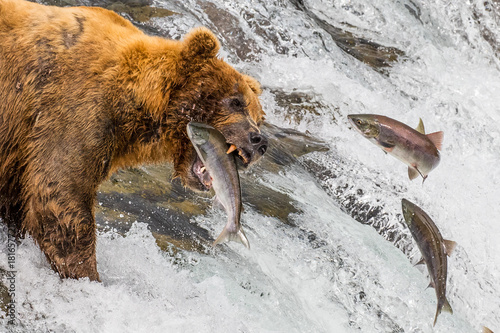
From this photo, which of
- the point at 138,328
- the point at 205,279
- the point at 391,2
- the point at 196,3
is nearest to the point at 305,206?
the point at 205,279

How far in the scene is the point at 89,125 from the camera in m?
3.05

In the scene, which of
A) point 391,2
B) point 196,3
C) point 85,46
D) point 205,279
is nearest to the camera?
point 85,46

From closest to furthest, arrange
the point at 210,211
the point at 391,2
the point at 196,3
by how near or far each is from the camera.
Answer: the point at 210,211, the point at 196,3, the point at 391,2

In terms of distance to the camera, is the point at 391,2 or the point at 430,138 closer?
the point at 430,138

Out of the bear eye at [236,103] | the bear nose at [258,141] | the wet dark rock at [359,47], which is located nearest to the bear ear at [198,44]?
the bear eye at [236,103]

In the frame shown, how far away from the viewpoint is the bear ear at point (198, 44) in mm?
3328

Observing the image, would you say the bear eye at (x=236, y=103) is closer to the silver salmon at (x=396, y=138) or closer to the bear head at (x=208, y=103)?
the bear head at (x=208, y=103)

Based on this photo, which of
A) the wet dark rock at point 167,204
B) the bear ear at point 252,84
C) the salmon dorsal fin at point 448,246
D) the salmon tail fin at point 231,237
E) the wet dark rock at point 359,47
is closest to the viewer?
the salmon tail fin at point 231,237

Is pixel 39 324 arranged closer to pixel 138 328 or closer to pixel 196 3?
pixel 138 328

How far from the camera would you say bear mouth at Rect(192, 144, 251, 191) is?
11.1 feet

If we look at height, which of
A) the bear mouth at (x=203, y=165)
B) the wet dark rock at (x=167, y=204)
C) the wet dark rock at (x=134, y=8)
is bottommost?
the wet dark rock at (x=167, y=204)

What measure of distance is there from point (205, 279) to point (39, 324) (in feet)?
4.30

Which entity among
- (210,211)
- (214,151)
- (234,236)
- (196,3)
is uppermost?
(214,151)

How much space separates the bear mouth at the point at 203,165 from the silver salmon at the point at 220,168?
1.24ft
